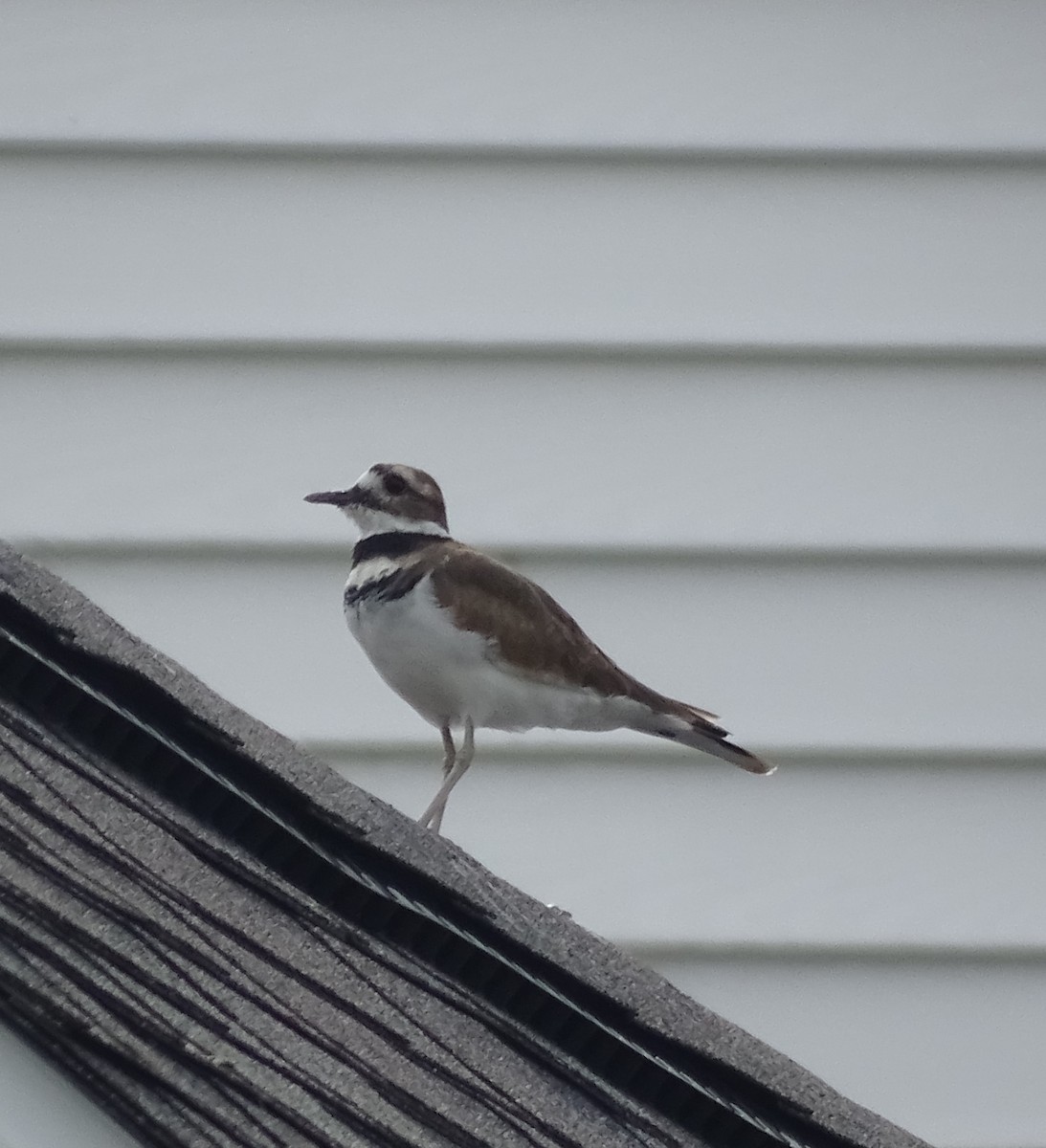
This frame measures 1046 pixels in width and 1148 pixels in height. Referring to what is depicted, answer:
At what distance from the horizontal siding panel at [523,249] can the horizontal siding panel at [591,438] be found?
0.08 metres

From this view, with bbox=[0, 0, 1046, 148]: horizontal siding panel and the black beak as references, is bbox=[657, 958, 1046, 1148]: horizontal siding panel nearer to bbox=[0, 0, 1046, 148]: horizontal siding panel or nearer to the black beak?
the black beak

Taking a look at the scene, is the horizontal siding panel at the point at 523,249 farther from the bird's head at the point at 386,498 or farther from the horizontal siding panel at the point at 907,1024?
the horizontal siding panel at the point at 907,1024

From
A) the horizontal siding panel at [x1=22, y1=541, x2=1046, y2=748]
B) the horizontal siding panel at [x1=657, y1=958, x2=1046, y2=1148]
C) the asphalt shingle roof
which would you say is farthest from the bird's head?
the asphalt shingle roof

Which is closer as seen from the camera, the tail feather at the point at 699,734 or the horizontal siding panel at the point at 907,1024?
the tail feather at the point at 699,734

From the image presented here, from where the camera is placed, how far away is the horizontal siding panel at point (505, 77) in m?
3.38

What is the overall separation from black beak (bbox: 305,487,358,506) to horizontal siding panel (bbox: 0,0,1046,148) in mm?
706

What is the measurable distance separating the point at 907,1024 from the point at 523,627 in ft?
3.37

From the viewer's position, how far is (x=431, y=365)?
3.37 metres

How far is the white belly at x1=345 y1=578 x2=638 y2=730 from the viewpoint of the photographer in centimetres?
313

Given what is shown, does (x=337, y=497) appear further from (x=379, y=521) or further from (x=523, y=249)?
(x=523, y=249)

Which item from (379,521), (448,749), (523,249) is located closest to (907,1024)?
(448,749)

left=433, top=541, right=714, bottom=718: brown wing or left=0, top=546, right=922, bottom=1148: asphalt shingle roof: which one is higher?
left=433, top=541, right=714, bottom=718: brown wing

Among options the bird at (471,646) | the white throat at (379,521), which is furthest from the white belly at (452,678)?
the white throat at (379,521)

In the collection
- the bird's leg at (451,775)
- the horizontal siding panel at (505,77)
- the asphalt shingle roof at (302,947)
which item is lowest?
the asphalt shingle roof at (302,947)
